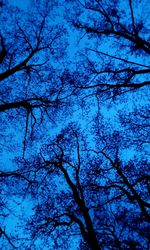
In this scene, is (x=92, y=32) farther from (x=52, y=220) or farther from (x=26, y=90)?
(x=52, y=220)

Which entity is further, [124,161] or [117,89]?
[124,161]

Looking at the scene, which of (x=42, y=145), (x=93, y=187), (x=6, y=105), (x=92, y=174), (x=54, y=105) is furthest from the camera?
(x=42, y=145)

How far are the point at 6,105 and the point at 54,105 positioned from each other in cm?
236

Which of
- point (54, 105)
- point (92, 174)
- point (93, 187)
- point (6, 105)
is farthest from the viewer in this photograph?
point (92, 174)

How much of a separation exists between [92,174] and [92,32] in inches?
294

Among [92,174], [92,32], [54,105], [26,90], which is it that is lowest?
[92,174]

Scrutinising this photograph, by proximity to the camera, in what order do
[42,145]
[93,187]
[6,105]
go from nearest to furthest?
[6,105] < [93,187] < [42,145]

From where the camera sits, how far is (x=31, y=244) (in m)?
11.0

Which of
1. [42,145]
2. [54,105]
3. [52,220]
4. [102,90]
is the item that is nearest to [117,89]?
[102,90]

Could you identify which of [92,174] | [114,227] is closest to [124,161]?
[92,174]

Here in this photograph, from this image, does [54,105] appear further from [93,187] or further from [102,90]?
[93,187]

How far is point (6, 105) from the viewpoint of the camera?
8.94m

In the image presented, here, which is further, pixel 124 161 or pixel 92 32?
pixel 124 161

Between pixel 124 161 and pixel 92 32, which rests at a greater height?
pixel 92 32
